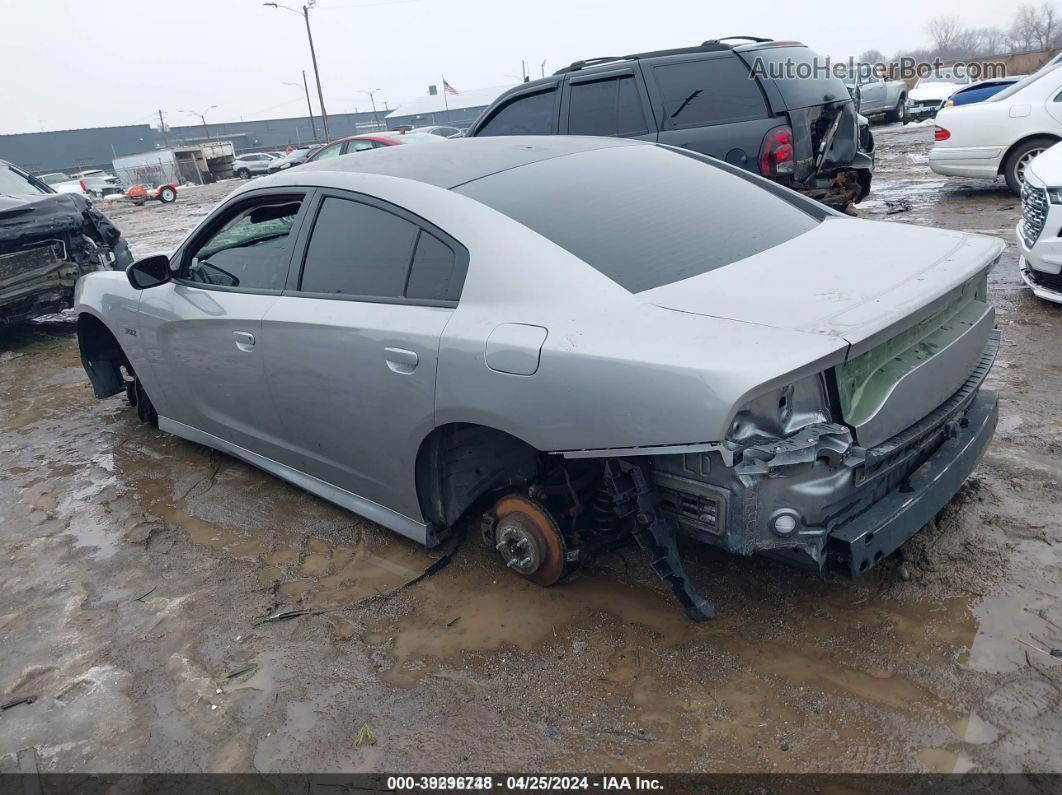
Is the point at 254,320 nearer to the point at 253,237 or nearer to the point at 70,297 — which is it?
the point at 253,237

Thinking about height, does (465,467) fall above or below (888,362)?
below

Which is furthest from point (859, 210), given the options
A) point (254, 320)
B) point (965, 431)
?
point (254, 320)

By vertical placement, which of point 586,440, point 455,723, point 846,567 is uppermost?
point 586,440

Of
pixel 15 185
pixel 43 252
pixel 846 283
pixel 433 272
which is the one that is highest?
pixel 15 185

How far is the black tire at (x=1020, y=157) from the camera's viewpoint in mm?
8624

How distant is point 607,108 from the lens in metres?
7.29

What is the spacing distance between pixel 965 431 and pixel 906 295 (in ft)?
2.54

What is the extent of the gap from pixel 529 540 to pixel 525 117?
5932 mm

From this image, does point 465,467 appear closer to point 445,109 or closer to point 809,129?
point 809,129

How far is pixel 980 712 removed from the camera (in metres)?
2.18

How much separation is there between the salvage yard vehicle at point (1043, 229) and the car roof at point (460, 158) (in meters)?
3.19

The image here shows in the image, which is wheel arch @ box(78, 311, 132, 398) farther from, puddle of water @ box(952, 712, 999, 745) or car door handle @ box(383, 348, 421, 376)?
puddle of water @ box(952, 712, 999, 745)

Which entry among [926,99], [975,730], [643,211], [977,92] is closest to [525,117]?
[643,211]

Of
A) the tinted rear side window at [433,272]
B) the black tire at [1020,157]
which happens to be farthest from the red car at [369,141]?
the tinted rear side window at [433,272]
